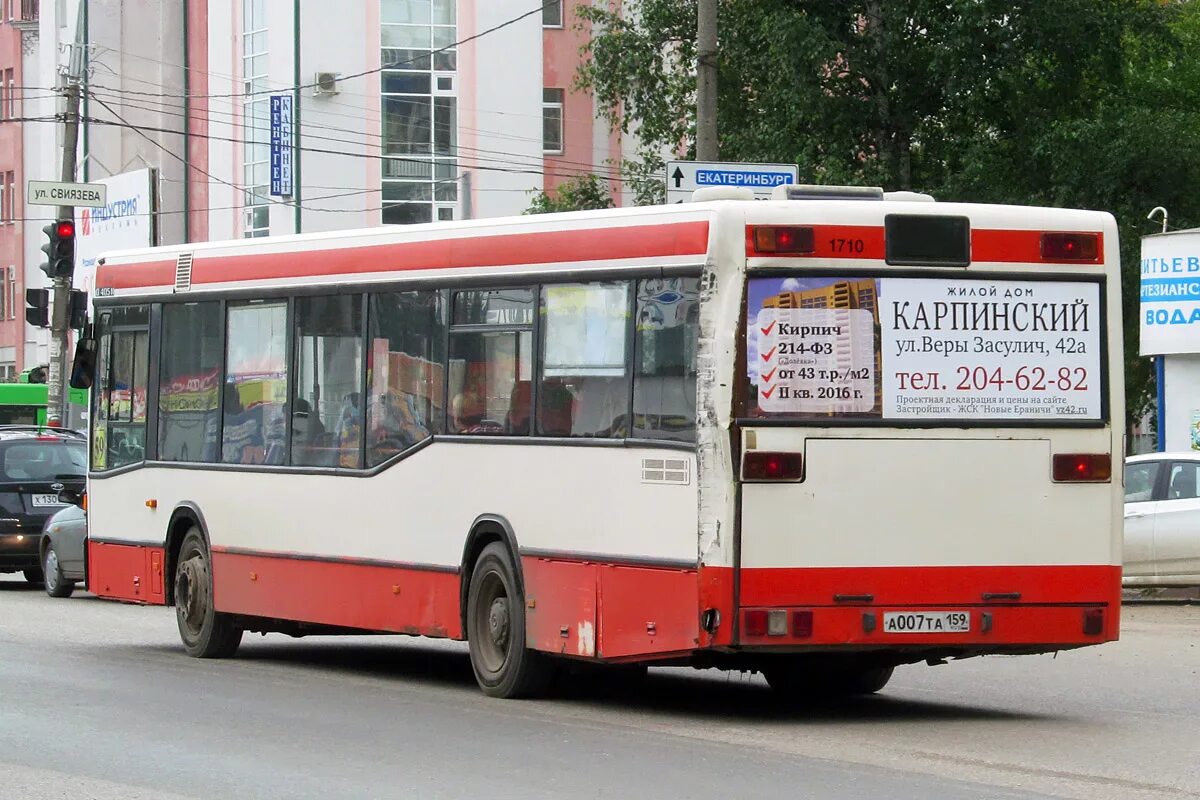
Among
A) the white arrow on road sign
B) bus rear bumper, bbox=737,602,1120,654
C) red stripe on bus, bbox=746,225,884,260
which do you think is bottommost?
bus rear bumper, bbox=737,602,1120,654

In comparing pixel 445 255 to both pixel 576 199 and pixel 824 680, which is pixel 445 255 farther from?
pixel 576 199

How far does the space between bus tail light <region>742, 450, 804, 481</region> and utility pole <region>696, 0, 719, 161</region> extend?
32.9 ft

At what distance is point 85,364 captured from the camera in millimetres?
17641

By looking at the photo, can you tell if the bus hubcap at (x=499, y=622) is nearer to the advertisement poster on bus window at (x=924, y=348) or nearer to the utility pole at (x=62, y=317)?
the advertisement poster on bus window at (x=924, y=348)

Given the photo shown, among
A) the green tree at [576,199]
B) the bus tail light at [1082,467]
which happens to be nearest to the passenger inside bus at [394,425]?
the bus tail light at [1082,467]

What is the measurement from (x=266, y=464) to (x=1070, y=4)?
26.7 metres

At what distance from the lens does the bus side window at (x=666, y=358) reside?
37.6ft

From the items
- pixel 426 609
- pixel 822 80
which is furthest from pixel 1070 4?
pixel 426 609

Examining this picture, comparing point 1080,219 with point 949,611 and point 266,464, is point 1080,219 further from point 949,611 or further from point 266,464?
point 266,464

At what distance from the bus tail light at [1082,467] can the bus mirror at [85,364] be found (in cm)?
838

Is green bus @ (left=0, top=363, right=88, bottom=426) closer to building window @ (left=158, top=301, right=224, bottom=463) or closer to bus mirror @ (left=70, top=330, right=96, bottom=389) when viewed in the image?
bus mirror @ (left=70, top=330, right=96, bottom=389)

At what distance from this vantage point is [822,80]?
3928 centimetres

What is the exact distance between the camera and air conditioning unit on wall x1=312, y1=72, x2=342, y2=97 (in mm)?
59281

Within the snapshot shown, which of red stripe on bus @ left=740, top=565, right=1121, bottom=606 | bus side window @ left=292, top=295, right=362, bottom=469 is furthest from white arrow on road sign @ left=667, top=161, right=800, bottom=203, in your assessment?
red stripe on bus @ left=740, top=565, right=1121, bottom=606
